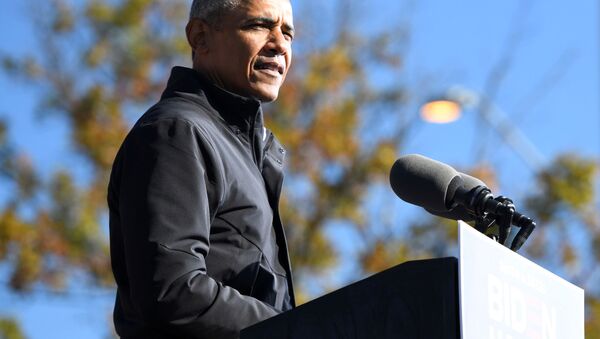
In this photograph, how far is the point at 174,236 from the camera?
3.09 meters

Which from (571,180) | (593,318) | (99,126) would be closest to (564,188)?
(571,180)

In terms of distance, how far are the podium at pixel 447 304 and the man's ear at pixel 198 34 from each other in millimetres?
1065

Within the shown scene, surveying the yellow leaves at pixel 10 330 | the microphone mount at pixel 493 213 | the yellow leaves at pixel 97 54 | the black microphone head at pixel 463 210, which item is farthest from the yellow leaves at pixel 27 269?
the microphone mount at pixel 493 213

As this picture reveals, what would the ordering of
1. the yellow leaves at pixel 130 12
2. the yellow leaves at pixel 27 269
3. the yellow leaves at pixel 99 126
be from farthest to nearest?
1. the yellow leaves at pixel 130 12
2. the yellow leaves at pixel 99 126
3. the yellow leaves at pixel 27 269

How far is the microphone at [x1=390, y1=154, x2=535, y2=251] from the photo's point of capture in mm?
3250

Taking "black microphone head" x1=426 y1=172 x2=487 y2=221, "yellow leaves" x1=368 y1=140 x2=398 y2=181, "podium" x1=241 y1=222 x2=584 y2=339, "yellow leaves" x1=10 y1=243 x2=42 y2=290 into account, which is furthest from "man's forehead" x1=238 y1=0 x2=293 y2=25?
"yellow leaves" x1=10 y1=243 x2=42 y2=290

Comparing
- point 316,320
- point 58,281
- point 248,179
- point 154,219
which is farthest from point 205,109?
point 58,281

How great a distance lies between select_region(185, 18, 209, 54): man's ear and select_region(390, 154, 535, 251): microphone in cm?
65

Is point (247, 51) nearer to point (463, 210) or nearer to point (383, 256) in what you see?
point (463, 210)

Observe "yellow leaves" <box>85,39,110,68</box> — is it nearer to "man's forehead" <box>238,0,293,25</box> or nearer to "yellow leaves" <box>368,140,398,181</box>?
"yellow leaves" <box>368,140,398,181</box>

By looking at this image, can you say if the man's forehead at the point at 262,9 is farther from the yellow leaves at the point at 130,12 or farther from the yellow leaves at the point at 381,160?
the yellow leaves at the point at 130,12

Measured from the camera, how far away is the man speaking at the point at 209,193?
120 inches

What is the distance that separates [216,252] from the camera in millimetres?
3260

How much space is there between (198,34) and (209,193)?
60cm
